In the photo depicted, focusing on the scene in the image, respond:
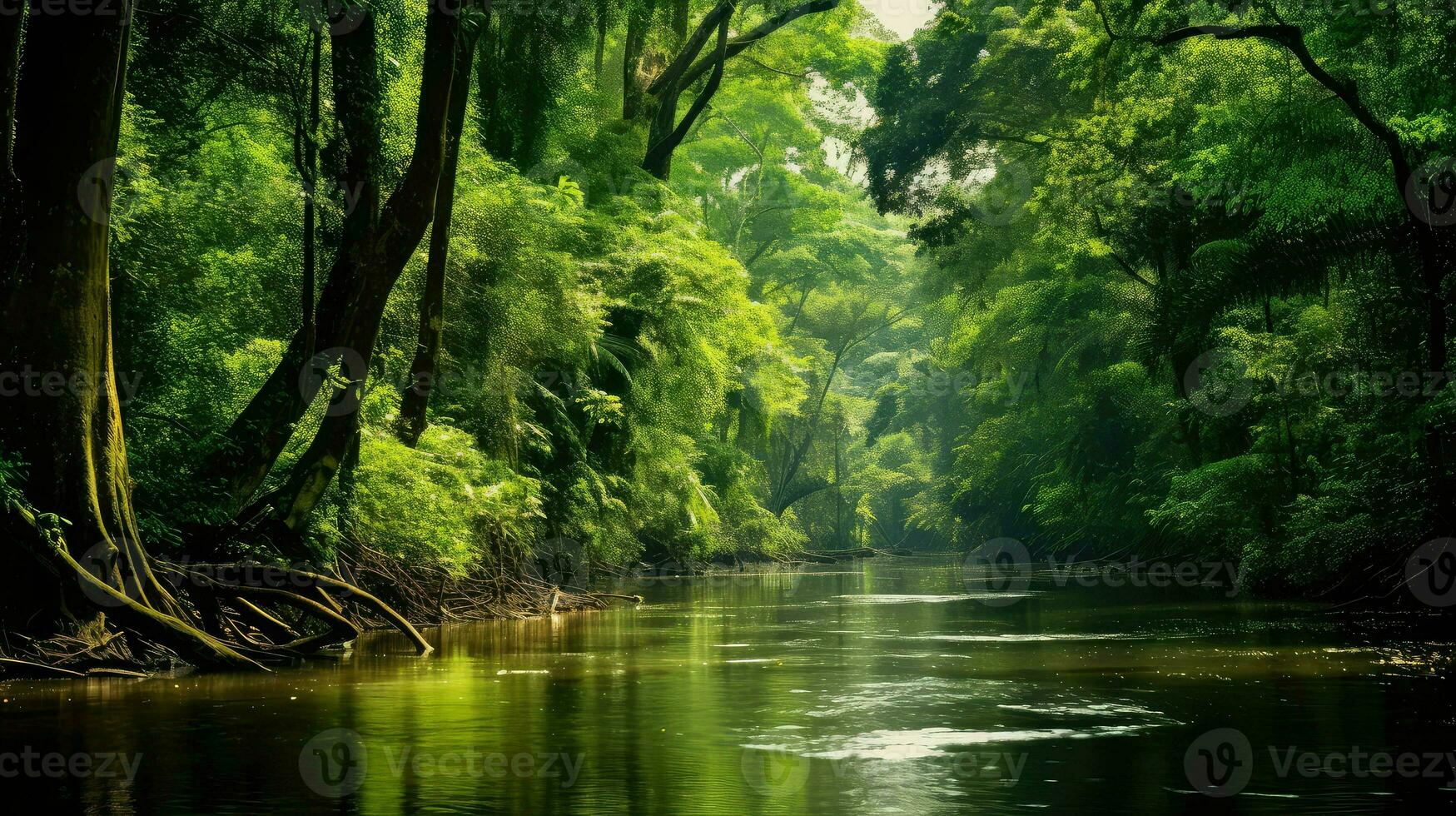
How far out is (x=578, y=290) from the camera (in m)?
19.3

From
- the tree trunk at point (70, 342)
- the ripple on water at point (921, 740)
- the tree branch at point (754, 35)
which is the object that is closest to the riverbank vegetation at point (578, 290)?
the tree trunk at point (70, 342)

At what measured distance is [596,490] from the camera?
20.4 m

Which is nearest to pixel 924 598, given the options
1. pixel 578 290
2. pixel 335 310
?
pixel 578 290

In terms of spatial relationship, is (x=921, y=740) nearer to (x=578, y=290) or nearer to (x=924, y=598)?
(x=578, y=290)

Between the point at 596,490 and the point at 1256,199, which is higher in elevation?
the point at 1256,199

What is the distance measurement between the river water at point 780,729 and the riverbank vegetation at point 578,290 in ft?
5.34

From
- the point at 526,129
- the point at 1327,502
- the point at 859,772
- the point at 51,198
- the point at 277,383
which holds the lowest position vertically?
the point at 859,772

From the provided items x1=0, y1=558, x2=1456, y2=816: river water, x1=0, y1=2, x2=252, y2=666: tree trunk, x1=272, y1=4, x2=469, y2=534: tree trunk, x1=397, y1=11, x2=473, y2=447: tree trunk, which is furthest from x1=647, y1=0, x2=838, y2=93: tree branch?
x1=0, y1=2, x2=252, y2=666: tree trunk

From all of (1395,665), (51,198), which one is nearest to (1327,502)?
(1395,665)

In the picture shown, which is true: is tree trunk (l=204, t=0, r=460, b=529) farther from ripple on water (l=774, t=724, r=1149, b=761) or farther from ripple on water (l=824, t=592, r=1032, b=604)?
ripple on water (l=824, t=592, r=1032, b=604)

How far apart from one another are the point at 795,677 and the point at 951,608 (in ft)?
26.2

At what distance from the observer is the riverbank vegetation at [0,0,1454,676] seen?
30.6 ft

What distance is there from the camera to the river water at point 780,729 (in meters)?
5.24

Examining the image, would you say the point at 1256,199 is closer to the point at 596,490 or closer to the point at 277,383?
the point at 596,490
